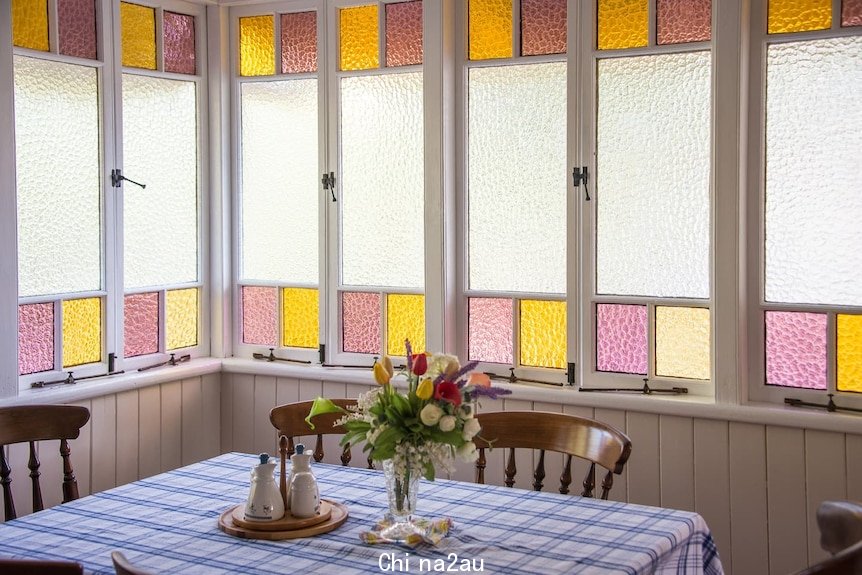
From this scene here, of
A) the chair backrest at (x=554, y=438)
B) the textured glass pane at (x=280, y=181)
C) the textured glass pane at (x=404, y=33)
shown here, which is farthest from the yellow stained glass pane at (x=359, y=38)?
the chair backrest at (x=554, y=438)

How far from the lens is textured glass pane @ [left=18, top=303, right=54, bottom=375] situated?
380 centimetres

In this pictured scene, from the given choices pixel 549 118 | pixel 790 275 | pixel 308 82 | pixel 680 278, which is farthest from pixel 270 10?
pixel 790 275

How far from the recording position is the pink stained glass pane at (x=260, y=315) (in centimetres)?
456

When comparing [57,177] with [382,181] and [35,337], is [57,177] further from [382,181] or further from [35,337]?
[382,181]

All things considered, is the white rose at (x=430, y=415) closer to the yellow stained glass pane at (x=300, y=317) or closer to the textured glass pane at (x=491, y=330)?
the textured glass pane at (x=491, y=330)

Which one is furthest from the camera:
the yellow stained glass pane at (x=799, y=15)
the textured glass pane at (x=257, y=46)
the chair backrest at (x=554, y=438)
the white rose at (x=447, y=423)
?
the textured glass pane at (x=257, y=46)

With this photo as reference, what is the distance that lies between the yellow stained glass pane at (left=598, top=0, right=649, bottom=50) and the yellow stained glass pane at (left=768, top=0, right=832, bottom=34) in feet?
1.45

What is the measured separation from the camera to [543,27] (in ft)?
12.7

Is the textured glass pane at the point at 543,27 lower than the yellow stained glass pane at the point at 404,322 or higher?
higher

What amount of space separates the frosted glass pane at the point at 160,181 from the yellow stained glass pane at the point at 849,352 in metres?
2.70

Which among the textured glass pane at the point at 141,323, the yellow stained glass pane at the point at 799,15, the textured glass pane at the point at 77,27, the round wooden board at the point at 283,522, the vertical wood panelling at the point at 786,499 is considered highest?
the textured glass pane at the point at 77,27

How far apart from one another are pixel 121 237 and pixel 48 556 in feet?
6.82

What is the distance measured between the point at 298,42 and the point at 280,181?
603 mm

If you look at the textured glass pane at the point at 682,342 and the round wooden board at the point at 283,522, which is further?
the textured glass pane at the point at 682,342
